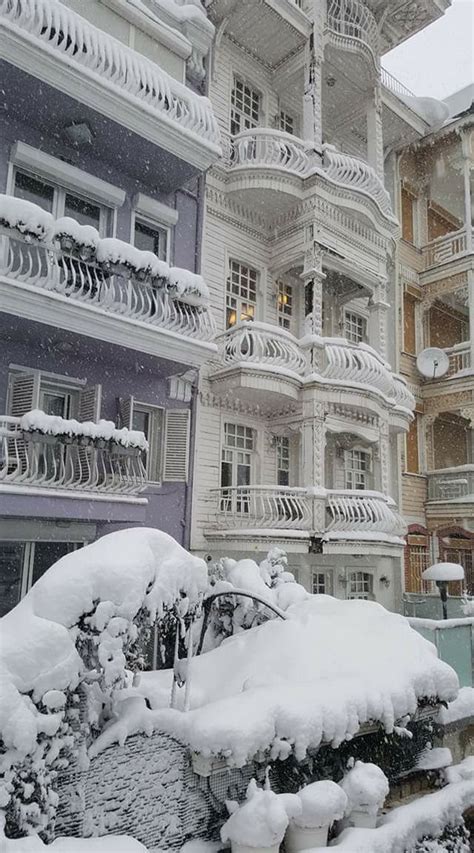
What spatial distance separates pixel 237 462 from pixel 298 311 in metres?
4.65

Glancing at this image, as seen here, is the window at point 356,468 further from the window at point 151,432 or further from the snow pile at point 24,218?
the snow pile at point 24,218

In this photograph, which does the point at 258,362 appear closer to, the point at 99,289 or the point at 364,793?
the point at 99,289

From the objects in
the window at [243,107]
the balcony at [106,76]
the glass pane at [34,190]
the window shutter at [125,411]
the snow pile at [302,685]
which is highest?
the window at [243,107]

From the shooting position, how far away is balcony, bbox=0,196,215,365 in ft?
30.3

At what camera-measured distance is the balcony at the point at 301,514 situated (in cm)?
1270

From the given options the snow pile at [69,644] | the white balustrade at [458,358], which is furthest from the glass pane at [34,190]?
the white balustrade at [458,358]

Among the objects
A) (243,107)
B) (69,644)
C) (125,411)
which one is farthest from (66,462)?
(243,107)

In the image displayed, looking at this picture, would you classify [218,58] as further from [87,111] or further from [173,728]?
[173,728]

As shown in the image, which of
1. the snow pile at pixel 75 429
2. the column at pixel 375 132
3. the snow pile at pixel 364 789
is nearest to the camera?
the snow pile at pixel 364 789

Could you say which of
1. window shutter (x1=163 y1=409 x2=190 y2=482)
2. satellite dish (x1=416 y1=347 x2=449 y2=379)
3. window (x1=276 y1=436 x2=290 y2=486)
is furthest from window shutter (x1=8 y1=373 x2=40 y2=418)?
satellite dish (x1=416 y1=347 x2=449 y2=379)

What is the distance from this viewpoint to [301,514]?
13203 millimetres

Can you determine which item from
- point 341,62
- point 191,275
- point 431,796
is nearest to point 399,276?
point 341,62

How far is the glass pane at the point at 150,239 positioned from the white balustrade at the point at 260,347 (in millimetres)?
2300

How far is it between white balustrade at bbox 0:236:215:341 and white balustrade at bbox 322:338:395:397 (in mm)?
3225
